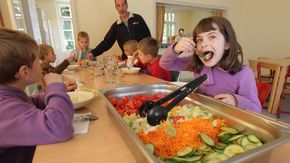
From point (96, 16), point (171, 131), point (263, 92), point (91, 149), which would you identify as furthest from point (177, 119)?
point (96, 16)

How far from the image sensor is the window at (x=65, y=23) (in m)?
6.94

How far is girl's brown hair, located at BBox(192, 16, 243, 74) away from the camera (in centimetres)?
94

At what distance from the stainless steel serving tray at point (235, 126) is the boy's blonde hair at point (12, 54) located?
363 millimetres

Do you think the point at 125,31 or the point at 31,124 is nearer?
the point at 31,124

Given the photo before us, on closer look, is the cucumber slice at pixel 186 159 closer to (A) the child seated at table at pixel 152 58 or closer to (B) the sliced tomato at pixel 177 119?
(B) the sliced tomato at pixel 177 119

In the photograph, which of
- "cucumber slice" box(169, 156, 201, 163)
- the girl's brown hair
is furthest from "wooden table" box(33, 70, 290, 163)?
the girl's brown hair

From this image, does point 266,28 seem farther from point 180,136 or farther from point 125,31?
point 180,136

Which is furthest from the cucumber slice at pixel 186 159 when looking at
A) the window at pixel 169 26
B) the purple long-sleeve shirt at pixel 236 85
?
the window at pixel 169 26

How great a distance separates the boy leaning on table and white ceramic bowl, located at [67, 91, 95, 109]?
128 mm

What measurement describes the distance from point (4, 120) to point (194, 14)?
20.1ft

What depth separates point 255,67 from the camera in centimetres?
272

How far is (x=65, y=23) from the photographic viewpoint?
717 cm

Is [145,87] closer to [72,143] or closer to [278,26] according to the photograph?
[72,143]

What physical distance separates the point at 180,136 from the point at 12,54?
2.27ft
